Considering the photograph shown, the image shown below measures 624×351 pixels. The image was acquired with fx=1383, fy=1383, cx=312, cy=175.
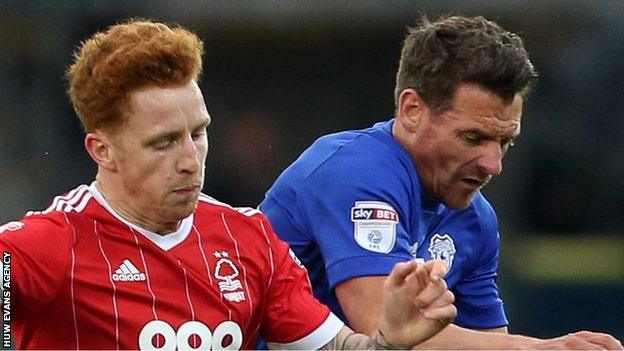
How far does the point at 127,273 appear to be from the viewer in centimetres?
315

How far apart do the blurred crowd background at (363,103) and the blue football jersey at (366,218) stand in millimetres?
4453

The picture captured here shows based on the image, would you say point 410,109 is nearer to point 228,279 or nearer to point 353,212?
point 353,212

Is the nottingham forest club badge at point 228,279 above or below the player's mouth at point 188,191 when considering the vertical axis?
below

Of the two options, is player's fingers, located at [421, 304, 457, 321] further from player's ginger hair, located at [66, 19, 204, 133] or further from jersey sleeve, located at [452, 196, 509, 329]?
jersey sleeve, located at [452, 196, 509, 329]

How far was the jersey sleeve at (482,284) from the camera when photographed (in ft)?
13.6

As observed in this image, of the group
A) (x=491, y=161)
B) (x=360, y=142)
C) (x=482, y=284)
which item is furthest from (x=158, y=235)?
(x=482, y=284)

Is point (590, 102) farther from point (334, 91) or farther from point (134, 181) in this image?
point (134, 181)

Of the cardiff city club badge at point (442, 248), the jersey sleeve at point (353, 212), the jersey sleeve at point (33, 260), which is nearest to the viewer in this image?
the jersey sleeve at point (33, 260)

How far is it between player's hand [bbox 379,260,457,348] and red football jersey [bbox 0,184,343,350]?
274 mm

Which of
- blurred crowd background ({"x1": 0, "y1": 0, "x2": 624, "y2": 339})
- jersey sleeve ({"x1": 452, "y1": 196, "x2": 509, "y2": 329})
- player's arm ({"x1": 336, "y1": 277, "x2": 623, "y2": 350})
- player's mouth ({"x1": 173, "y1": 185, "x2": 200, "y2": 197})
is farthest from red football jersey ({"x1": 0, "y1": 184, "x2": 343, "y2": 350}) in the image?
blurred crowd background ({"x1": 0, "y1": 0, "x2": 624, "y2": 339})

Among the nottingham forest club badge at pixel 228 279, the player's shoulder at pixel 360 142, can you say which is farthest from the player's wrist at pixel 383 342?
the player's shoulder at pixel 360 142

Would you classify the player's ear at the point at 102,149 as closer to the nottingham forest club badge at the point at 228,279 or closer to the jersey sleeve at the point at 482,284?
the nottingham forest club badge at the point at 228,279

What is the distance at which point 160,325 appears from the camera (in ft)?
10.3

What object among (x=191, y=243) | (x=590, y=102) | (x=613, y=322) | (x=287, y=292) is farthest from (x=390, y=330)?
(x=590, y=102)
